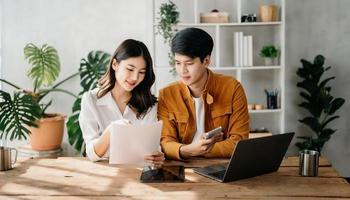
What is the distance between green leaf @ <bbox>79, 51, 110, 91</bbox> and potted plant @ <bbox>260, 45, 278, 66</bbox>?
152 centimetres

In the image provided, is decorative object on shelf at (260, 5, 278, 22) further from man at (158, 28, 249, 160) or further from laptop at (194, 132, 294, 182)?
laptop at (194, 132, 294, 182)

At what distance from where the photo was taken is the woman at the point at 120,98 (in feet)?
7.88

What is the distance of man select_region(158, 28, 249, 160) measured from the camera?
2416mm

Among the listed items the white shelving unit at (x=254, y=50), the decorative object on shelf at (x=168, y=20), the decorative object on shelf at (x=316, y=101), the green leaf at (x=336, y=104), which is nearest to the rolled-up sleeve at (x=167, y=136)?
the decorative object on shelf at (x=168, y=20)

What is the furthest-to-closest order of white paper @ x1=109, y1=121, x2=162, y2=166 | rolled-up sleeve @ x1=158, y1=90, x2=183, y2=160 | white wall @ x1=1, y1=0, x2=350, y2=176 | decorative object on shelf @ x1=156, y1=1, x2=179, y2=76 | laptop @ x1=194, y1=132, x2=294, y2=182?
1. white wall @ x1=1, y1=0, x2=350, y2=176
2. decorative object on shelf @ x1=156, y1=1, x2=179, y2=76
3. rolled-up sleeve @ x1=158, y1=90, x2=183, y2=160
4. white paper @ x1=109, y1=121, x2=162, y2=166
5. laptop @ x1=194, y1=132, x2=294, y2=182

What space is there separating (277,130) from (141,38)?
65.7 inches

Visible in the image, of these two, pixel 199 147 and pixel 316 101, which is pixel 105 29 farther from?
pixel 199 147

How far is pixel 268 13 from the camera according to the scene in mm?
4422

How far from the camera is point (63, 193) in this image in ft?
6.02

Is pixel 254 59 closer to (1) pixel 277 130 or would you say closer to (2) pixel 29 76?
(1) pixel 277 130

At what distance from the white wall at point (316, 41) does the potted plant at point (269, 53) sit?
0.33 meters

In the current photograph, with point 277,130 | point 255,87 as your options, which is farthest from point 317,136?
point 255,87

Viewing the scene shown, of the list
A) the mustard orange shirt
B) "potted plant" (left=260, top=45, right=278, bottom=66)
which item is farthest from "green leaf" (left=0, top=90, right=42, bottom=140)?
"potted plant" (left=260, top=45, right=278, bottom=66)

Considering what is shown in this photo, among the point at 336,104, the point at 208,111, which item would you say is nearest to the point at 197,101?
the point at 208,111
